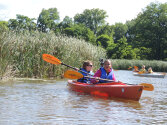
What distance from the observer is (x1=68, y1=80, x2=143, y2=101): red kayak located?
783 centimetres

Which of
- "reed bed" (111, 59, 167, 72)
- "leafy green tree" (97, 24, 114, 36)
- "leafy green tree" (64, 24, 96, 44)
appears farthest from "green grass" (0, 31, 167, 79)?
"leafy green tree" (97, 24, 114, 36)

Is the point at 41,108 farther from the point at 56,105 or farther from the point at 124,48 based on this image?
the point at 124,48

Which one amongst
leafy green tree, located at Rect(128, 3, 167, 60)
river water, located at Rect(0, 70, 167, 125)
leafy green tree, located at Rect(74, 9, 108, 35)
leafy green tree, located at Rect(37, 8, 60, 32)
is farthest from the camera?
leafy green tree, located at Rect(74, 9, 108, 35)

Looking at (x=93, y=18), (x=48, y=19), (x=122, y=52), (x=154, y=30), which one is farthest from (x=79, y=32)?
(x=93, y=18)

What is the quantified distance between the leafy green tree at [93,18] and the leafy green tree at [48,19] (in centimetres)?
522

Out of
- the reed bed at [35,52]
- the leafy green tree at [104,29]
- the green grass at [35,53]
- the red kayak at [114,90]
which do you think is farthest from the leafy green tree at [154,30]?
the red kayak at [114,90]

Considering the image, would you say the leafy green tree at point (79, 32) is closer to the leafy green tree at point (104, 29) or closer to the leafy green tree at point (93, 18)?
the leafy green tree at point (104, 29)

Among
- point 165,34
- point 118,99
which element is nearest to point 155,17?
point 165,34

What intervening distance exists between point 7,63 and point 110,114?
19.2ft

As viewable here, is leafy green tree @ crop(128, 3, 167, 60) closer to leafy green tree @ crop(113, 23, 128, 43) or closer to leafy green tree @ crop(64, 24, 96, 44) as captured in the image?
leafy green tree @ crop(64, 24, 96, 44)

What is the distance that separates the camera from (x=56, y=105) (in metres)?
6.98

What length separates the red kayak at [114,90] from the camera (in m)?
7.83

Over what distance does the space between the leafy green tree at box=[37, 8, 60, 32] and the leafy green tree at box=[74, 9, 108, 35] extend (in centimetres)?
522

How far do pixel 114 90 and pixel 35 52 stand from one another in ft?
18.6
